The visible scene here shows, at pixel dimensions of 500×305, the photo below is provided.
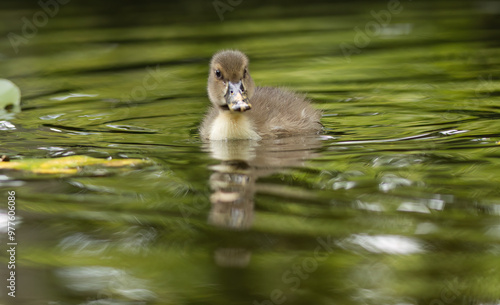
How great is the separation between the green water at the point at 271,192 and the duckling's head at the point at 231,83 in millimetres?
300

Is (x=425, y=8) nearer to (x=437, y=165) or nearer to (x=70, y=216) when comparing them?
(x=437, y=165)

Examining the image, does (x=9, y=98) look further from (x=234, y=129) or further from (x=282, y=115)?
(x=282, y=115)

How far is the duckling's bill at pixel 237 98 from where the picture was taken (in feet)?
18.0

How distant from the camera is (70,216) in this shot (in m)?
3.96
